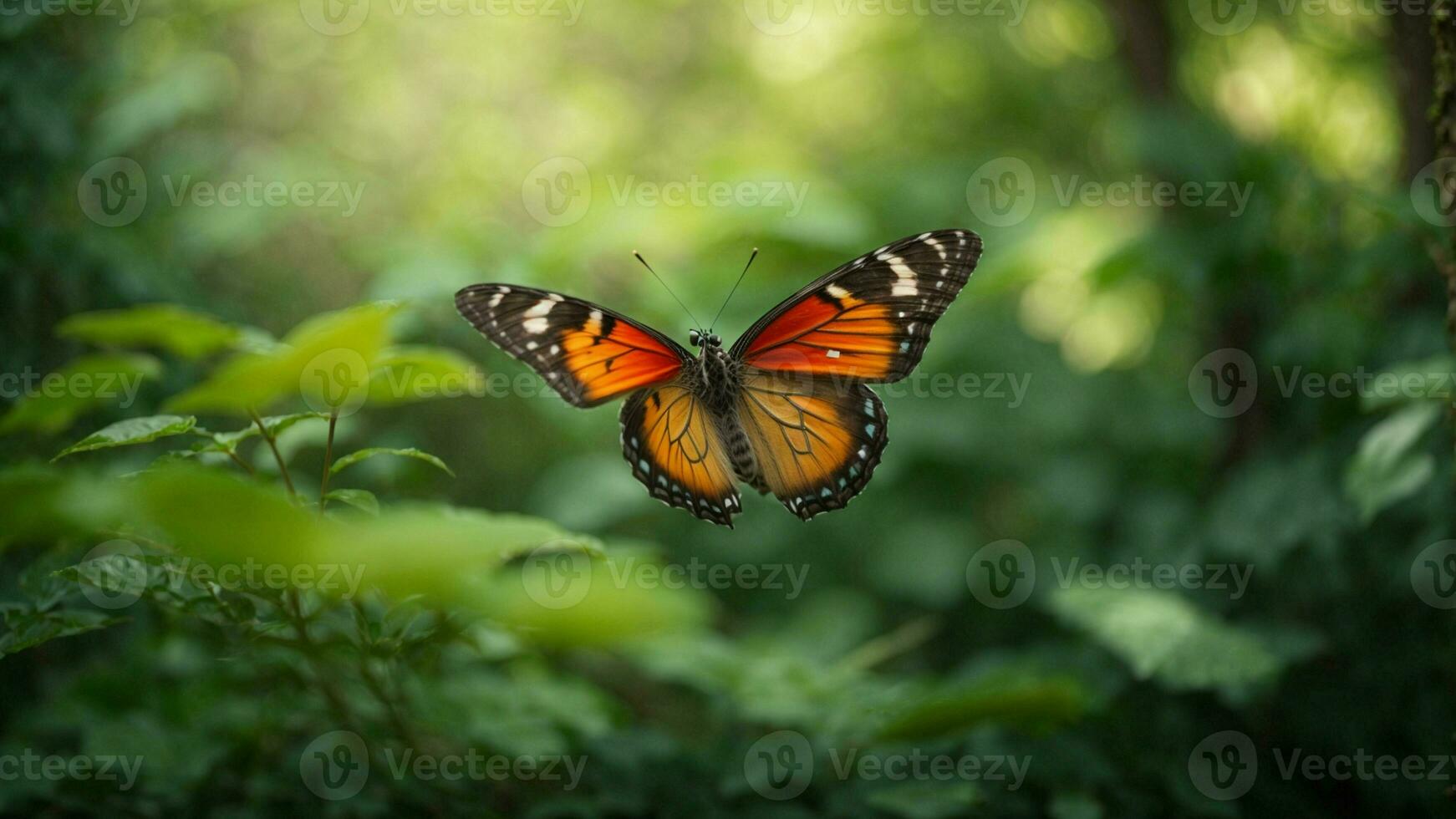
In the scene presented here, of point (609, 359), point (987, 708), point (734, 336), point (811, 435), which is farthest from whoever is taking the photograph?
point (734, 336)

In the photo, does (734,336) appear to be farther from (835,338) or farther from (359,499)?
(359,499)

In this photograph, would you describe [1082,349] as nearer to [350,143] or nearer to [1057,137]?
[1057,137]

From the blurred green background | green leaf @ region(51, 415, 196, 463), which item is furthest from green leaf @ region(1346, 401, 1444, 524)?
green leaf @ region(51, 415, 196, 463)

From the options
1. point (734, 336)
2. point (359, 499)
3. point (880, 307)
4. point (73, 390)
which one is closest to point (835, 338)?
point (880, 307)

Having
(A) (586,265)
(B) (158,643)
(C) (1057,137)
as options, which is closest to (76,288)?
(B) (158,643)

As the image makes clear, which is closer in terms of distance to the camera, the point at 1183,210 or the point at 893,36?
the point at 1183,210
